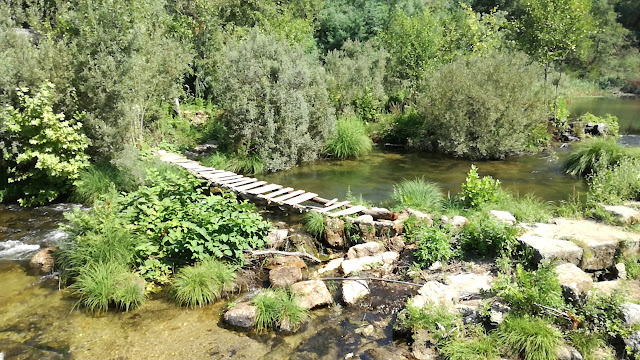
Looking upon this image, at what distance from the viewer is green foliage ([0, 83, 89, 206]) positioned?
9086 millimetres

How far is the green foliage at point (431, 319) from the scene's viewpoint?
16.0 ft

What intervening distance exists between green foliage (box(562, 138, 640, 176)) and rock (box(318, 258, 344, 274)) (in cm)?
776

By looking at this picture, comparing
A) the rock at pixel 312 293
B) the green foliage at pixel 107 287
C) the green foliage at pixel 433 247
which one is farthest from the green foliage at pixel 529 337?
the green foliage at pixel 107 287

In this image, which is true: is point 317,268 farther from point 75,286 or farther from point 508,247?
point 75,286

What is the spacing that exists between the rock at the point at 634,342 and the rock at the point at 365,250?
3.65 metres

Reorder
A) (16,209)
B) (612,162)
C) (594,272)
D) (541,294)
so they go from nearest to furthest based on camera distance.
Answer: (541,294), (594,272), (16,209), (612,162)

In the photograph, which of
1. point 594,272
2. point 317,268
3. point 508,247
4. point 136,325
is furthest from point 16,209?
point 594,272

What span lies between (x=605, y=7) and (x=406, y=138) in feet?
Result: 125

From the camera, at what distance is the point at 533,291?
4.77m

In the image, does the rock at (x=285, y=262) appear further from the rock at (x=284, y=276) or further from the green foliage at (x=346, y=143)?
the green foliage at (x=346, y=143)

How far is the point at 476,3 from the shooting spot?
45.2 metres

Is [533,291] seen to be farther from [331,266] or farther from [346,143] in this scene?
[346,143]

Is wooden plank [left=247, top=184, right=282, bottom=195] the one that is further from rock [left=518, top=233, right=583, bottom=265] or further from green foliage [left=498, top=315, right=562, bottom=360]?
green foliage [left=498, top=315, right=562, bottom=360]

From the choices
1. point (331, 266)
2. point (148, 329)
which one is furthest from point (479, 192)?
point (148, 329)
